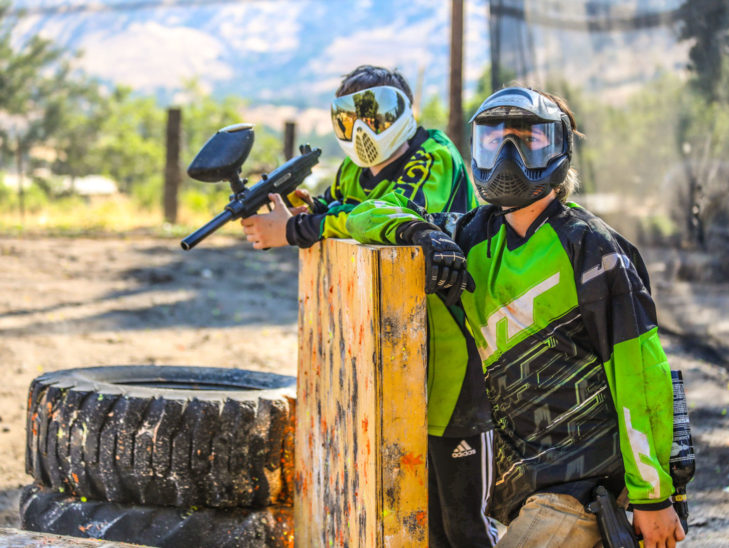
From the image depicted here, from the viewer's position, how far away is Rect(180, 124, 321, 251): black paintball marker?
307 cm

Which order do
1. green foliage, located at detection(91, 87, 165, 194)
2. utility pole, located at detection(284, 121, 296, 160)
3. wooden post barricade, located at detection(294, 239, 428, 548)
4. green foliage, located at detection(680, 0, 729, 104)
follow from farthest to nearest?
1. green foliage, located at detection(91, 87, 165, 194)
2. utility pole, located at detection(284, 121, 296, 160)
3. green foliage, located at detection(680, 0, 729, 104)
4. wooden post barricade, located at detection(294, 239, 428, 548)

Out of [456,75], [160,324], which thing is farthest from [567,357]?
[456,75]

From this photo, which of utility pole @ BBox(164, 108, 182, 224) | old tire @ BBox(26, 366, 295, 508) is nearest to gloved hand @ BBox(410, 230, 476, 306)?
old tire @ BBox(26, 366, 295, 508)

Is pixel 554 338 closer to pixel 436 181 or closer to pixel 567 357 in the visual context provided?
pixel 567 357

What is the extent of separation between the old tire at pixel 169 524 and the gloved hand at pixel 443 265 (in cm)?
144

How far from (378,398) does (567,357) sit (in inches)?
20.0

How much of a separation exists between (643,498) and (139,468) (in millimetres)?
2024

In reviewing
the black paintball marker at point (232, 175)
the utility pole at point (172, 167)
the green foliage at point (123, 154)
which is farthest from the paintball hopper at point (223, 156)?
the green foliage at point (123, 154)

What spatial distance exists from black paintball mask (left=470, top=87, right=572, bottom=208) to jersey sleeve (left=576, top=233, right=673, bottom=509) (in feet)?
0.80

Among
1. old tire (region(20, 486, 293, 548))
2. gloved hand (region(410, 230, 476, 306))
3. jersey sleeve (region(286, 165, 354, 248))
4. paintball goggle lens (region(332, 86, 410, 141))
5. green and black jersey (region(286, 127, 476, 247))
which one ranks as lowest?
old tire (region(20, 486, 293, 548))

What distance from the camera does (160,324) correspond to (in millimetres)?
8055

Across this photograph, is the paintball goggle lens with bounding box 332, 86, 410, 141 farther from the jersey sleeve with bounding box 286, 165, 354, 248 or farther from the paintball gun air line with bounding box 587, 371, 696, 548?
the paintball gun air line with bounding box 587, 371, 696, 548

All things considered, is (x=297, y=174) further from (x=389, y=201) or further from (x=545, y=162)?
(x=545, y=162)

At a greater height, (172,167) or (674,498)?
(172,167)
